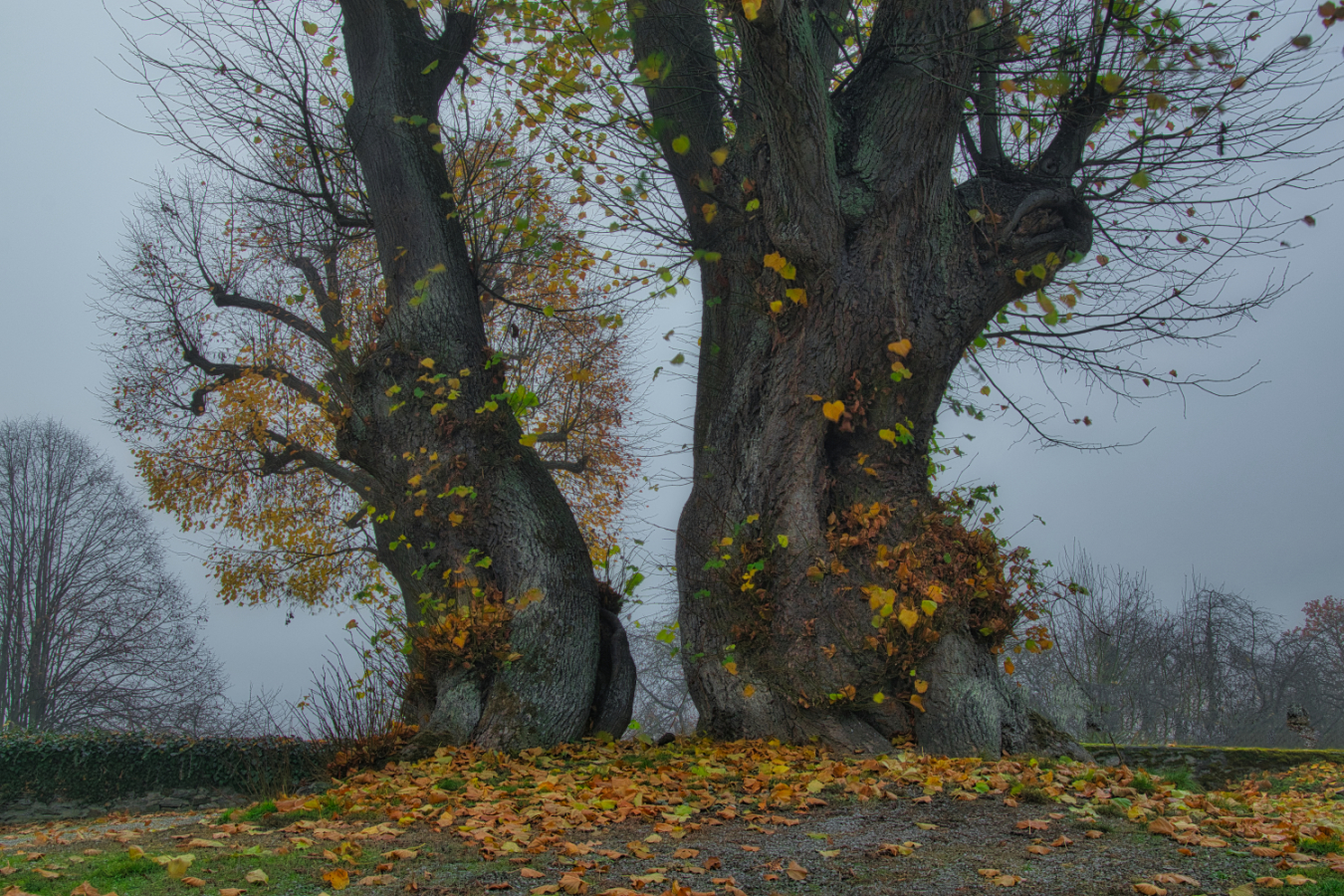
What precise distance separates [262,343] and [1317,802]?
13.7 meters

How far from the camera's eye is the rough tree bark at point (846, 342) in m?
5.35

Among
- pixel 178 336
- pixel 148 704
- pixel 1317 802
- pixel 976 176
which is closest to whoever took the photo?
pixel 1317 802

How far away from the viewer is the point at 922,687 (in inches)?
203

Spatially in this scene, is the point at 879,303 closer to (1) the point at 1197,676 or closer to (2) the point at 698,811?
(2) the point at 698,811

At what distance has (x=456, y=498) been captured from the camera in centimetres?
618

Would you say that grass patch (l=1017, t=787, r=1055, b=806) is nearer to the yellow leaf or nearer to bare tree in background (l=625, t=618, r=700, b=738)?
the yellow leaf

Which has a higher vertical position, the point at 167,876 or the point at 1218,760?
the point at 167,876

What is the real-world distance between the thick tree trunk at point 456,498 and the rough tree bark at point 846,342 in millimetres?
901

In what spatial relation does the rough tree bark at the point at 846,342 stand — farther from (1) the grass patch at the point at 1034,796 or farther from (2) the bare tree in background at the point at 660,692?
(2) the bare tree in background at the point at 660,692

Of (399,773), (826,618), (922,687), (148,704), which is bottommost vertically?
(148,704)

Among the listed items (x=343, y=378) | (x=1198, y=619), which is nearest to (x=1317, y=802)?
(x=343, y=378)

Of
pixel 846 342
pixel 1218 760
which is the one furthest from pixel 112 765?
pixel 1218 760

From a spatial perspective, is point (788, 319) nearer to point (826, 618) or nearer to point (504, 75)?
point (826, 618)

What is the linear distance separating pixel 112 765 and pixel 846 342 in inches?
380
